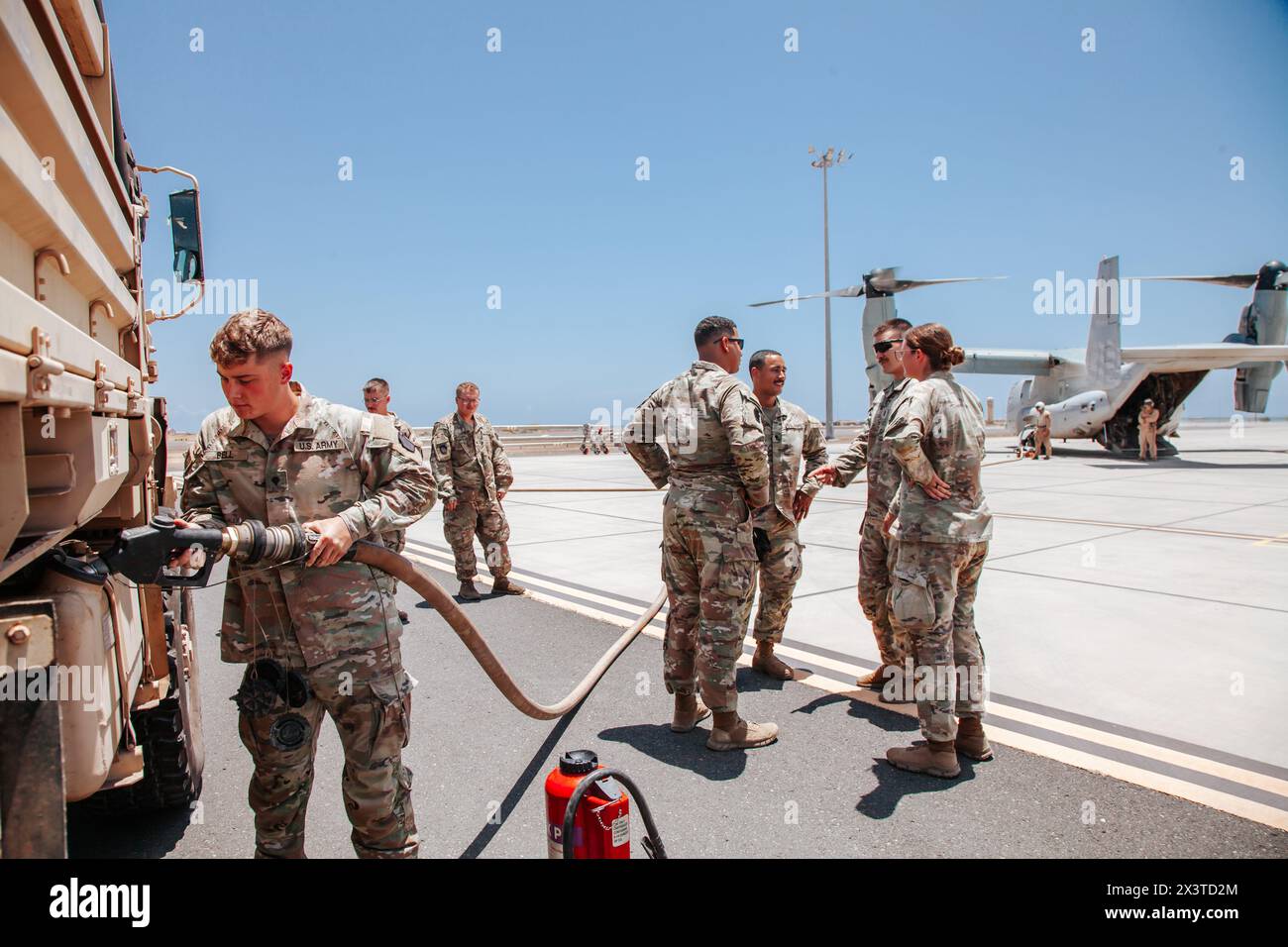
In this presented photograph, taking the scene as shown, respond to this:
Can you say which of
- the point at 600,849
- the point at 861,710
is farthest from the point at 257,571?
the point at 861,710

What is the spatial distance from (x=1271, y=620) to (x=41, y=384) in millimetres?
7103

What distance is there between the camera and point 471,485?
7.27 meters

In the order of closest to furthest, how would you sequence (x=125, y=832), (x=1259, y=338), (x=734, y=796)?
(x=125, y=832) → (x=734, y=796) → (x=1259, y=338)

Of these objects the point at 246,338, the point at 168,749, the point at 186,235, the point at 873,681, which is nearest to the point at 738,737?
the point at 873,681

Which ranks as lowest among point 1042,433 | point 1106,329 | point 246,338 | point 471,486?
point 471,486

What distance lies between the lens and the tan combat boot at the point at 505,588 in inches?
289

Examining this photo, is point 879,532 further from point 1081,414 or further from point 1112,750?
point 1081,414

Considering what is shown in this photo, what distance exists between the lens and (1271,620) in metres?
5.59

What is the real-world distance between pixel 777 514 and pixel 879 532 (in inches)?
24.2

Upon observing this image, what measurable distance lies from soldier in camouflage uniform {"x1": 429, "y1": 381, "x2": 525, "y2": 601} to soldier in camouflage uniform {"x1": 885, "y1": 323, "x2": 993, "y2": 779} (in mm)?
4305

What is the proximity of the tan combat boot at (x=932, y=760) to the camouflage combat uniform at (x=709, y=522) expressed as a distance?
0.83m

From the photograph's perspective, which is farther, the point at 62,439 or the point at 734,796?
the point at 734,796

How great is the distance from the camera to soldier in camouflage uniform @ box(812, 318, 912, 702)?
4.55 metres

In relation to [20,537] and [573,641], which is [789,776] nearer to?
[573,641]
